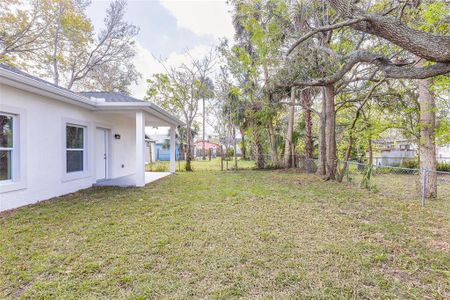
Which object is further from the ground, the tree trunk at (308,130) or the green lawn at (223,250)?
the tree trunk at (308,130)

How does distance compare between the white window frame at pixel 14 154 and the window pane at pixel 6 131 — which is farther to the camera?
the white window frame at pixel 14 154

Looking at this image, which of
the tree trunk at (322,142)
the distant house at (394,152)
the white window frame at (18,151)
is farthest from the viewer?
the distant house at (394,152)

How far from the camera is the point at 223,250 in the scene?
3.11 metres

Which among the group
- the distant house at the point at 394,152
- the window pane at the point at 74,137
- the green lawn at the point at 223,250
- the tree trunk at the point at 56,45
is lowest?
the green lawn at the point at 223,250

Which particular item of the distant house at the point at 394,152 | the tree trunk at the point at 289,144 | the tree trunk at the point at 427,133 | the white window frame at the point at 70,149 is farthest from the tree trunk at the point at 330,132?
the white window frame at the point at 70,149

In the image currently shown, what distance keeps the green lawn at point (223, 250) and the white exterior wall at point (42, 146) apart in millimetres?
517

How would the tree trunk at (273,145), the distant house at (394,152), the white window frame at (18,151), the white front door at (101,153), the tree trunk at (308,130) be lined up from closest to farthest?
the white window frame at (18,151) → the white front door at (101,153) → the tree trunk at (308,130) → the tree trunk at (273,145) → the distant house at (394,152)

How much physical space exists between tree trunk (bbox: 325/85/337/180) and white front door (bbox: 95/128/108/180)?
28.8 feet

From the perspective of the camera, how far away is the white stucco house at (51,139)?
489cm

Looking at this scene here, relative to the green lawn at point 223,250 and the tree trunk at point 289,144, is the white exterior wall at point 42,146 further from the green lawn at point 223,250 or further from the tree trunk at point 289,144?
the tree trunk at point 289,144

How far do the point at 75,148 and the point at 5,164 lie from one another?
2192 mm

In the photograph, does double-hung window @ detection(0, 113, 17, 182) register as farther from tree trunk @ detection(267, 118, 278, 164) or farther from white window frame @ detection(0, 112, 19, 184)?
tree trunk @ detection(267, 118, 278, 164)

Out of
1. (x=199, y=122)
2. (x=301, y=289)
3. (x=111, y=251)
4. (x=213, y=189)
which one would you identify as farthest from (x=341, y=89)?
(x=199, y=122)

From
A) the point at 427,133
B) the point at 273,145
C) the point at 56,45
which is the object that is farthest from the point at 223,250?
the point at 56,45
